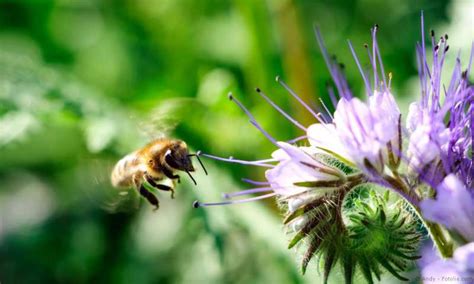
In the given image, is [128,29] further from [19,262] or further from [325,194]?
[325,194]

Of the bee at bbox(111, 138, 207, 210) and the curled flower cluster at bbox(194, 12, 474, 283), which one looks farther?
the bee at bbox(111, 138, 207, 210)

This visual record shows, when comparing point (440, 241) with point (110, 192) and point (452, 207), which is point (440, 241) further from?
point (110, 192)

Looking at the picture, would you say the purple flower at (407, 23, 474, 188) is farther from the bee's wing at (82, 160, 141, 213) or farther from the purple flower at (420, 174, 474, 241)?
the bee's wing at (82, 160, 141, 213)

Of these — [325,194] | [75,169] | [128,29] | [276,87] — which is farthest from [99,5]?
[325,194]

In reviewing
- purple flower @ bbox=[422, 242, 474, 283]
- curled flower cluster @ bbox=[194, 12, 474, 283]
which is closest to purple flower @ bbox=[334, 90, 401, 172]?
curled flower cluster @ bbox=[194, 12, 474, 283]

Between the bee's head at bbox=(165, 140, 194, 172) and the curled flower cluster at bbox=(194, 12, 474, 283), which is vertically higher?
the curled flower cluster at bbox=(194, 12, 474, 283)
